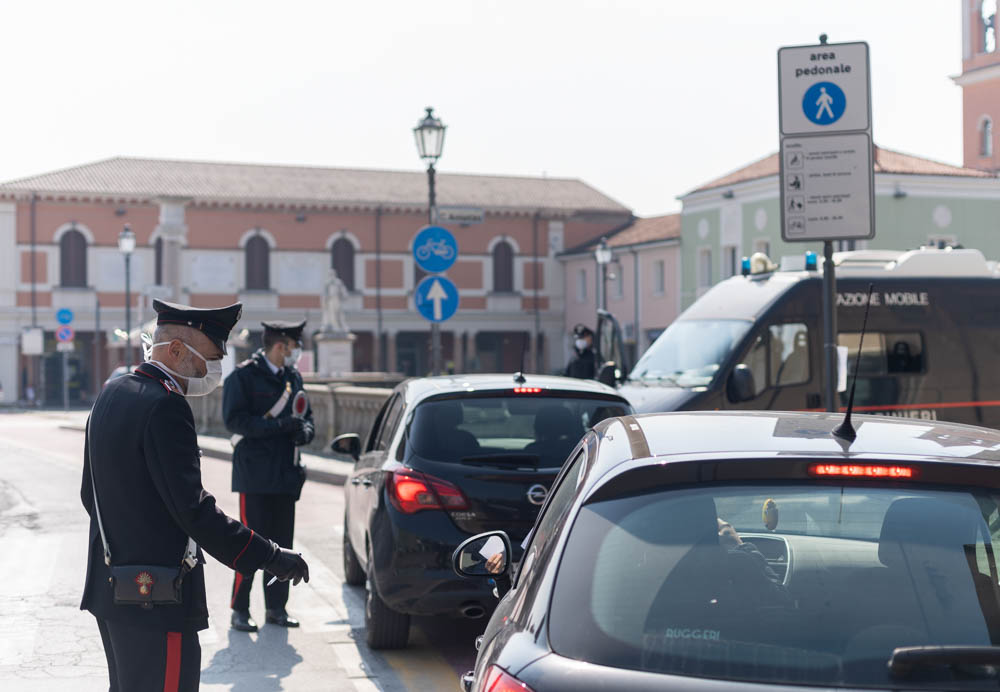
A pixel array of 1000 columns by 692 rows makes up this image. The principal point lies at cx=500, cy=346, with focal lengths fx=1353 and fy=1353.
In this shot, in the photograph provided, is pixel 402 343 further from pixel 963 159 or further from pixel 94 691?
pixel 94 691

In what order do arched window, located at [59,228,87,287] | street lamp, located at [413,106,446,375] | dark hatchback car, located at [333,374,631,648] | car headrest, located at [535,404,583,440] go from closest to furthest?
dark hatchback car, located at [333,374,631,648] → car headrest, located at [535,404,583,440] → street lamp, located at [413,106,446,375] → arched window, located at [59,228,87,287]

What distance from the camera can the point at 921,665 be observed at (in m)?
2.71

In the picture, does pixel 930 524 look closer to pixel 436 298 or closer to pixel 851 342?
pixel 851 342

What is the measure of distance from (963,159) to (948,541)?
58.4 meters

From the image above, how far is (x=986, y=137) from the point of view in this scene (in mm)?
56750

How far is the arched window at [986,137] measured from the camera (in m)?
56.3

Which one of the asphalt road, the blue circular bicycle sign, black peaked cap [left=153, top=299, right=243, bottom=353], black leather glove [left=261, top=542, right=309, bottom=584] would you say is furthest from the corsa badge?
the blue circular bicycle sign

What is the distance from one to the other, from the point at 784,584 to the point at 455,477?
13.2 feet

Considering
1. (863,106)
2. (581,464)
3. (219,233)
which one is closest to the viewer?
(581,464)

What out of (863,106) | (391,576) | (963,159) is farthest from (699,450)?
(963,159)

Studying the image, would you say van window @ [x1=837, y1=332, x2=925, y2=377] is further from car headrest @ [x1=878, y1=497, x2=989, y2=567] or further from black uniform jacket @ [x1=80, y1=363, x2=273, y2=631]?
car headrest @ [x1=878, y1=497, x2=989, y2=567]

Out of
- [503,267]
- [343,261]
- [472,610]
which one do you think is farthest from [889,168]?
[472,610]

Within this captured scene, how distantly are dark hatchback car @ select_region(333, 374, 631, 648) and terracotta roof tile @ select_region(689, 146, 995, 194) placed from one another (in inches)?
1694

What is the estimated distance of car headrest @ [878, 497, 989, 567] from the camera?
3025 mm
